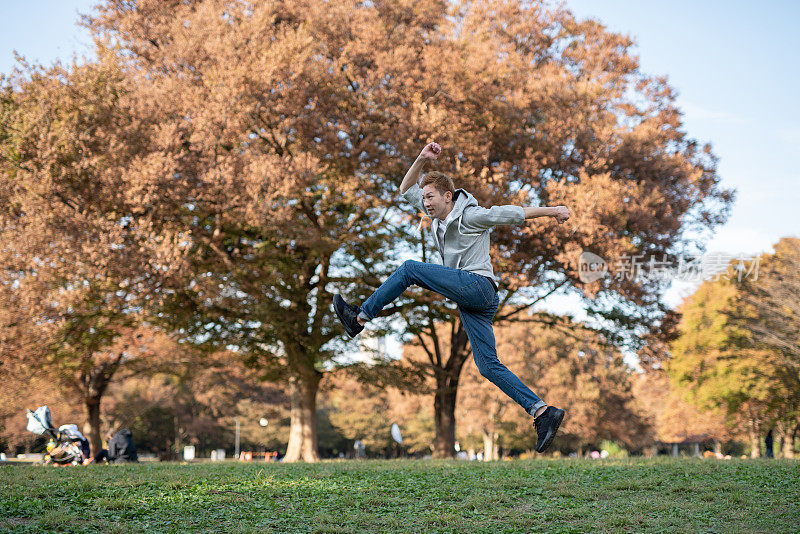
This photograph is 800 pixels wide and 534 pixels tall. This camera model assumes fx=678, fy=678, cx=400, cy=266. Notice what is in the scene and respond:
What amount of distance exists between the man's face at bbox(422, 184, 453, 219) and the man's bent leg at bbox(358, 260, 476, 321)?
1.71ft

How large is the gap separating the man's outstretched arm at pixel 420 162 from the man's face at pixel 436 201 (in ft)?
0.81

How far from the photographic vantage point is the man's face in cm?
613

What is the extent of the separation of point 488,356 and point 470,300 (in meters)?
0.60

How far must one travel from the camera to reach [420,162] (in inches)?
249

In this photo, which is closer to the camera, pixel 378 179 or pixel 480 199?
pixel 480 199

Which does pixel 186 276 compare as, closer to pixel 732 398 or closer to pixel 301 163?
pixel 301 163

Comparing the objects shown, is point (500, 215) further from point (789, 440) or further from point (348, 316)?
point (789, 440)

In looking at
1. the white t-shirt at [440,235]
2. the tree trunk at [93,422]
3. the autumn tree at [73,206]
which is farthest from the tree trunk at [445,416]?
the white t-shirt at [440,235]

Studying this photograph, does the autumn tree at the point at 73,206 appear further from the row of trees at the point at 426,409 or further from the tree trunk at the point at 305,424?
the row of trees at the point at 426,409

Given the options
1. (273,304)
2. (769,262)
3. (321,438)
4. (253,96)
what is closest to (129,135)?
(253,96)

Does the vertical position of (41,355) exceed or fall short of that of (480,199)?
it falls short

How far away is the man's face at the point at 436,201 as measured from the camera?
241 inches

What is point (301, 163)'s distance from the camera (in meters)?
16.6

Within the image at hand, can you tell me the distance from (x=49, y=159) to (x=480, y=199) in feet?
33.2
